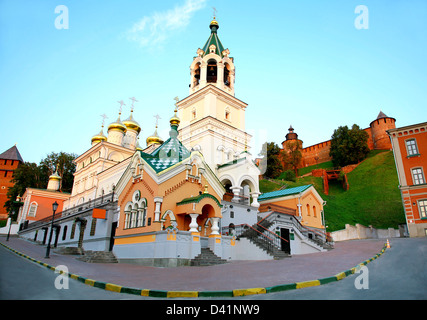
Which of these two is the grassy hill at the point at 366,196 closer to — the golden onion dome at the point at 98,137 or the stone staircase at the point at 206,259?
the stone staircase at the point at 206,259

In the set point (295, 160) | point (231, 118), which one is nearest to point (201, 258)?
point (231, 118)

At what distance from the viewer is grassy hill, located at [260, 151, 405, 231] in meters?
33.2

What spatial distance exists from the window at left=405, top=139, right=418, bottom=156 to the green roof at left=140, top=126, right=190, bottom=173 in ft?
63.7

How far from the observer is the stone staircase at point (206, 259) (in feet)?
44.0

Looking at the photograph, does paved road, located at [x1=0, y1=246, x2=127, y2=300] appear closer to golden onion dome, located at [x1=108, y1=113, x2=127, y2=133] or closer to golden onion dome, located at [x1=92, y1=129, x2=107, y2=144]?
golden onion dome, located at [x1=108, y1=113, x2=127, y2=133]

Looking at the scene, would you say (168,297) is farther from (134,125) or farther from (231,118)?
(134,125)

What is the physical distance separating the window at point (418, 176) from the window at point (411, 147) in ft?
4.70

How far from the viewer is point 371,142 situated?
64.6m

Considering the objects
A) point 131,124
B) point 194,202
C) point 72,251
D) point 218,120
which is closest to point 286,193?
point 218,120

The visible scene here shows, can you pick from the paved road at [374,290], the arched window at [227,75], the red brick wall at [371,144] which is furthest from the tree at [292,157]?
the paved road at [374,290]

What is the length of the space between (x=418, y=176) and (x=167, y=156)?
20.9 meters

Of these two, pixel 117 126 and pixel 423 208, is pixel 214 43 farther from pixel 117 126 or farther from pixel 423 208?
pixel 423 208

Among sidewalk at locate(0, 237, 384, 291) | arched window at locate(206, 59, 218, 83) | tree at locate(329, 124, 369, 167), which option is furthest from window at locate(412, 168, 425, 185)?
tree at locate(329, 124, 369, 167)

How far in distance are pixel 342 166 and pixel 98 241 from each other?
51513 mm
